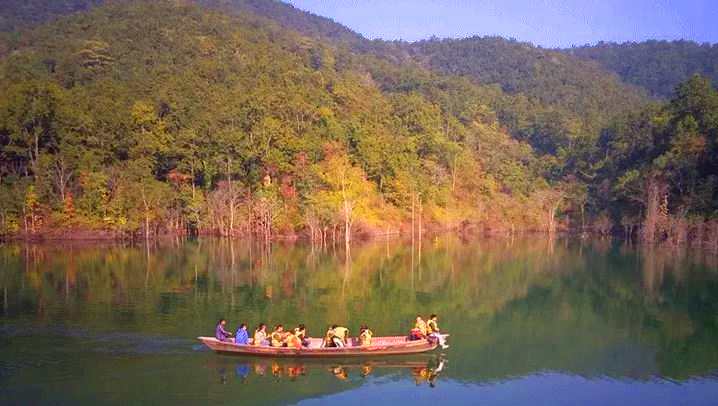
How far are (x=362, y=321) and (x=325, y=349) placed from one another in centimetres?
604

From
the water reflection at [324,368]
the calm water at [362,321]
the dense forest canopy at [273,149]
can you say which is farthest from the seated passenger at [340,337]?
the dense forest canopy at [273,149]

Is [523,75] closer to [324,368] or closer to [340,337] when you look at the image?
[340,337]

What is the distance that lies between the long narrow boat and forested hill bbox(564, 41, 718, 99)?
478 ft

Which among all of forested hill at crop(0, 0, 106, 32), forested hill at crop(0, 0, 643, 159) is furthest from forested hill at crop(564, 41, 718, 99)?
forested hill at crop(0, 0, 106, 32)

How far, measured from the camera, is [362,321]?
24406mm

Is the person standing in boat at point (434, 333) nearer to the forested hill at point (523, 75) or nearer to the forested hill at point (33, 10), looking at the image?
the forested hill at point (523, 75)

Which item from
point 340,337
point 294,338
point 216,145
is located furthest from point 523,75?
point 294,338

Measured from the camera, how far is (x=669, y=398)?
658 inches

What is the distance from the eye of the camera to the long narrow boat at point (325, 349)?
18547 mm

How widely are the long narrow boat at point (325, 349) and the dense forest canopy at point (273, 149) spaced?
38116 millimetres

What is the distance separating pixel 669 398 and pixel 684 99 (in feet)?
177

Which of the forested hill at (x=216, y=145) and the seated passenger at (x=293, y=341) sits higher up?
the forested hill at (x=216, y=145)

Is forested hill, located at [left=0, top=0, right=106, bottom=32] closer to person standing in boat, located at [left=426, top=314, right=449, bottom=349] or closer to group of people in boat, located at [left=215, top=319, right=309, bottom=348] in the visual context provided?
group of people in boat, located at [left=215, top=319, right=309, bottom=348]

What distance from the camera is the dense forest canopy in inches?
2199
